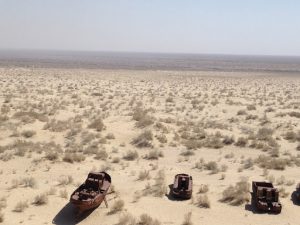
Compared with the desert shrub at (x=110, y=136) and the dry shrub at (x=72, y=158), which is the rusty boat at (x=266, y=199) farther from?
the desert shrub at (x=110, y=136)

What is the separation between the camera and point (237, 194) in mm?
12461

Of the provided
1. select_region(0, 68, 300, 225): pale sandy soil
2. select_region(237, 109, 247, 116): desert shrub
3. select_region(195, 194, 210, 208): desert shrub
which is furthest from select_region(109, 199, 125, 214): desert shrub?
select_region(237, 109, 247, 116): desert shrub

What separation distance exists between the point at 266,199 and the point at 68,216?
5.24m

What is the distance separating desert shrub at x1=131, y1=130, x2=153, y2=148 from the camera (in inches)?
746

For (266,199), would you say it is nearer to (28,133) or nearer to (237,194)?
(237,194)

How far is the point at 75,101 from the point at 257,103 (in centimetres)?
1439

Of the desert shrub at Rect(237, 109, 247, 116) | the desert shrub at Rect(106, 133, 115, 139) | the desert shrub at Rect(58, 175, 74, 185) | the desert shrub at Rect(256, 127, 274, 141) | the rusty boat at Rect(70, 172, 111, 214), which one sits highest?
the rusty boat at Rect(70, 172, 111, 214)

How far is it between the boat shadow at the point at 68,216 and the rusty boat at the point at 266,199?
4.43 m

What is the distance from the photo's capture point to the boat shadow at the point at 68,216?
34.9ft

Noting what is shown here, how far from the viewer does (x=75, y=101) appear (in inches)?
1235

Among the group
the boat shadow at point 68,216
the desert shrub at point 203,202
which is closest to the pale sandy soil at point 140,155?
the boat shadow at point 68,216

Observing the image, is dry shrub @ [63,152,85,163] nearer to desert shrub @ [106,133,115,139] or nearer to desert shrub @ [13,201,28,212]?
desert shrub @ [106,133,115,139]

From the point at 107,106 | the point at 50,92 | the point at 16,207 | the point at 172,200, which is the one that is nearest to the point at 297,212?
the point at 172,200

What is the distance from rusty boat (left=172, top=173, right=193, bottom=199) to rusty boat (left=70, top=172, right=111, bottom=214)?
76.0 inches
